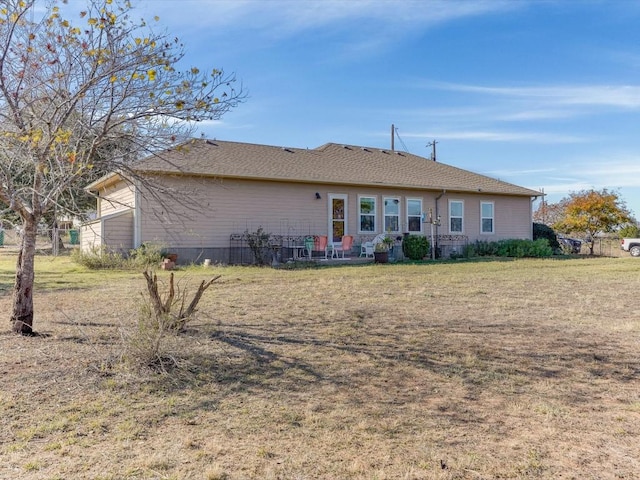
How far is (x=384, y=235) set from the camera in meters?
19.1

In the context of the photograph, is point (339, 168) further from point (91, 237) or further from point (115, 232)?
point (91, 237)

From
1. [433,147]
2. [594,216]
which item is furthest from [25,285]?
[433,147]

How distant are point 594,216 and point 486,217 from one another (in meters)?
7.80

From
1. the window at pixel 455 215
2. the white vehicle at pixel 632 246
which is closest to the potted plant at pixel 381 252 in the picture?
the window at pixel 455 215

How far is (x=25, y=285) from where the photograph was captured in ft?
19.7

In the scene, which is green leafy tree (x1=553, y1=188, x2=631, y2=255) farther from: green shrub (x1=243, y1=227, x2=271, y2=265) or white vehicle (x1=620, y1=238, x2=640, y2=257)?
green shrub (x1=243, y1=227, x2=271, y2=265)

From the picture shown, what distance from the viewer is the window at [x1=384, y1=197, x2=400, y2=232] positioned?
19891 millimetres

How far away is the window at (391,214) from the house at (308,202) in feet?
0.13

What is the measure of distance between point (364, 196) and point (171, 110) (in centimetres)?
1390

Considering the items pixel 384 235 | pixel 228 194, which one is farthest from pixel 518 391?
pixel 384 235

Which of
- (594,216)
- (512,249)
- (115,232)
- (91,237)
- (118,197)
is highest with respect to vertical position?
(118,197)

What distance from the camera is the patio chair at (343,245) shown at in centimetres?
1792

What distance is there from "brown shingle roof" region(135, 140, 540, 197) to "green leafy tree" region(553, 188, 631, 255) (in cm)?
505

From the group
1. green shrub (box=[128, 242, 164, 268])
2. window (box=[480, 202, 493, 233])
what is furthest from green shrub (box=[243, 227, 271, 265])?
window (box=[480, 202, 493, 233])
